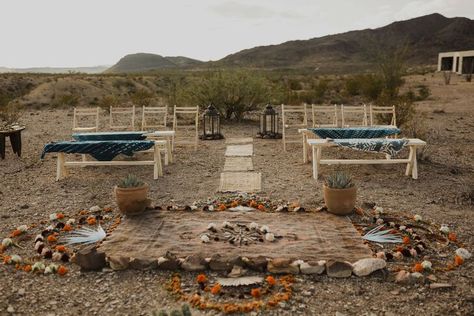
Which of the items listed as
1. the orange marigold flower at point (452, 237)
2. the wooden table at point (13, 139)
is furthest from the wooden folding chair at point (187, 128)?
the orange marigold flower at point (452, 237)

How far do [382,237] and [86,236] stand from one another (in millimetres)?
3130

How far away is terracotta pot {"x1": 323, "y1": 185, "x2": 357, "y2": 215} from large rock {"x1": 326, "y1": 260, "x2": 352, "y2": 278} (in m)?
1.45

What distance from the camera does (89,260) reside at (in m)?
4.16

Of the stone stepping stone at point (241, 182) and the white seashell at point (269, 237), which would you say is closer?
the white seashell at point (269, 237)

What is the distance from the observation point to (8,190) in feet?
23.2

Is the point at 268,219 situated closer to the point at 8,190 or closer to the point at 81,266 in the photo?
the point at 81,266

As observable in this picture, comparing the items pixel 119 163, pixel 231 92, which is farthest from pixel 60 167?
pixel 231 92

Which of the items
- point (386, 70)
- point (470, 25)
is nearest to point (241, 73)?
point (386, 70)

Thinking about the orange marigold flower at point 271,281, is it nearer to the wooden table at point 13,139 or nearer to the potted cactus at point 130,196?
the potted cactus at point 130,196

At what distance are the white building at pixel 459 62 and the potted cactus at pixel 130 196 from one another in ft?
119

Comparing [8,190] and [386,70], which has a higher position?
[386,70]

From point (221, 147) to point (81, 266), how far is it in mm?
6230

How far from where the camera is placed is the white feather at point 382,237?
472 centimetres

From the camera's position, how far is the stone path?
689 centimetres
